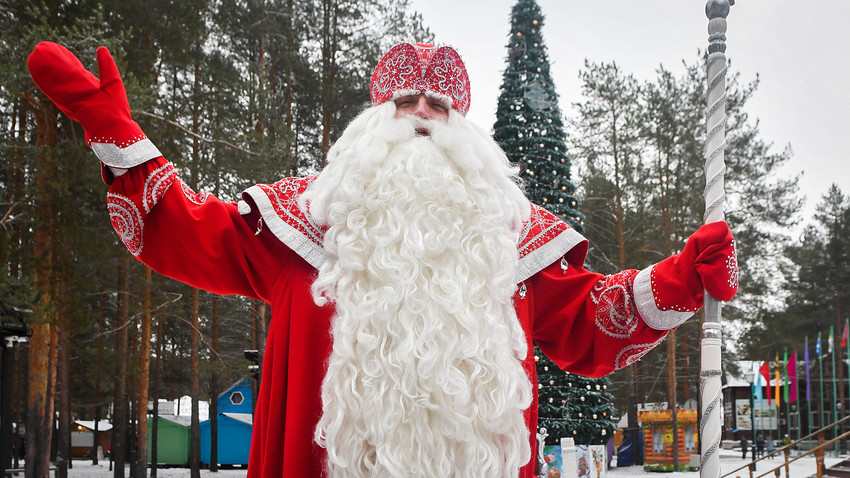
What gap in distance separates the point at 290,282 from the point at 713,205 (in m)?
1.39

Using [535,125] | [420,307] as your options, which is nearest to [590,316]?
[420,307]

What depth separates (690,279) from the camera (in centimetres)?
239

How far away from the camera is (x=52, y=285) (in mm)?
11750

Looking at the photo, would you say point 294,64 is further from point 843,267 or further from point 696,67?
point 843,267

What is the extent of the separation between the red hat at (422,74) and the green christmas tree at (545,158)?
8.68 metres

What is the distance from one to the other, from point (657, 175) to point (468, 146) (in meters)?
19.1

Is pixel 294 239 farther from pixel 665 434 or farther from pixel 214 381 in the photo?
pixel 665 434

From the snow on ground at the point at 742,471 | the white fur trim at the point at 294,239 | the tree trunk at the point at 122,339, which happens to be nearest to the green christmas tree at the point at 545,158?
the tree trunk at the point at 122,339

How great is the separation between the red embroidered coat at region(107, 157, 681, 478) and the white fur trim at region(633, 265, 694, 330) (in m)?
0.02

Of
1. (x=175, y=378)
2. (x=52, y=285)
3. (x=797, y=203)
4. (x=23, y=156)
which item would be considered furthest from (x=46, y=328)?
(x=797, y=203)

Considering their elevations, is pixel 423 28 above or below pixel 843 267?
above

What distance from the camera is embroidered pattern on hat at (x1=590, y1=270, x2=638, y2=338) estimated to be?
260 cm

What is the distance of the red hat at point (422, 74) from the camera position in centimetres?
269

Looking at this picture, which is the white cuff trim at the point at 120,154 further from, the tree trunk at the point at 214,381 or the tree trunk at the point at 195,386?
the tree trunk at the point at 214,381
